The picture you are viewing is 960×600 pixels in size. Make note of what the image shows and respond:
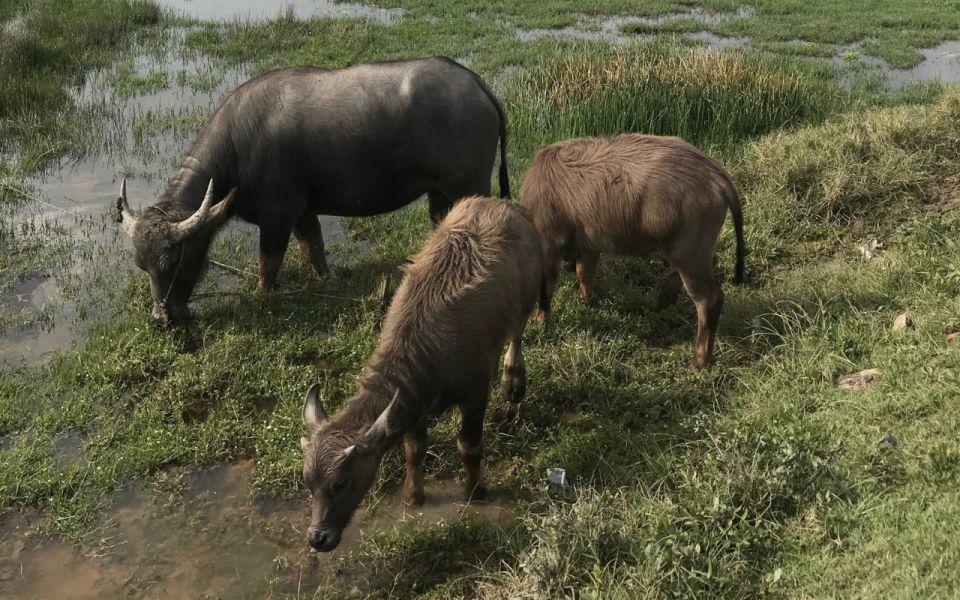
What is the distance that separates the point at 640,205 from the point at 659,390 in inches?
53.5

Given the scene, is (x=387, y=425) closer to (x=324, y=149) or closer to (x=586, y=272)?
(x=586, y=272)

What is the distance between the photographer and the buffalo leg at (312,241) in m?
7.07

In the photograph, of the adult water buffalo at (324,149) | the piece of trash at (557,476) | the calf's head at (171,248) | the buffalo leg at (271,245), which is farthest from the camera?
the buffalo leg at (271,245)

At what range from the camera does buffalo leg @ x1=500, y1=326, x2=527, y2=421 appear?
214 inches

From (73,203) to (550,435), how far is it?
6.37m

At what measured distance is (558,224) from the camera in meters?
5.94

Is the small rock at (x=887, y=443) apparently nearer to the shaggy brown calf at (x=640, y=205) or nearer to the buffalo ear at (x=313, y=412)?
the shaggy brown calf at (x=640, y=205)

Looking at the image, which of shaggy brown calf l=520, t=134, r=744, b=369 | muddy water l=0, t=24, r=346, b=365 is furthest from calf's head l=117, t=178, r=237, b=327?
shaggy brown calf l=520, t=134, r=744, b=369

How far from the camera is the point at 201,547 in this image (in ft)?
15.1

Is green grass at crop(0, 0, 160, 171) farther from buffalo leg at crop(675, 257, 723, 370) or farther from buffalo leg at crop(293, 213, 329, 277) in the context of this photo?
buffalo leg at crop(675, 257, 723, 370)

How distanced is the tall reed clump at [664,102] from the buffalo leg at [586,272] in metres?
3.00

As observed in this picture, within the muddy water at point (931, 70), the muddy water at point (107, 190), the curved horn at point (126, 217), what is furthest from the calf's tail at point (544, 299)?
the muddy water at point (931, 70)

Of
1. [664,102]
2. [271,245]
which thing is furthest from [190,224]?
[664,102]

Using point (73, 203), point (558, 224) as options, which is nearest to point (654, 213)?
point (558, 224)
